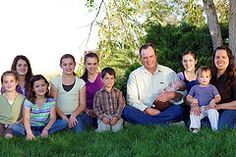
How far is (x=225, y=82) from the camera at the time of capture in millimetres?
6266

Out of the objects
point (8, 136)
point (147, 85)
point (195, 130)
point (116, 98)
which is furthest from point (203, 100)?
point (8, 136)

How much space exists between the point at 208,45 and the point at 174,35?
0.85 metres

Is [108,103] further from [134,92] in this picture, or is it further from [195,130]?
[195,130]

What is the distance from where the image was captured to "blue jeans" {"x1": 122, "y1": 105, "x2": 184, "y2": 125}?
6.55m

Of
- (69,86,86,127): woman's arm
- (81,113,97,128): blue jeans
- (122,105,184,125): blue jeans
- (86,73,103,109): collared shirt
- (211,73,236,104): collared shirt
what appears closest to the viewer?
(211,73,236,104): collared shirt

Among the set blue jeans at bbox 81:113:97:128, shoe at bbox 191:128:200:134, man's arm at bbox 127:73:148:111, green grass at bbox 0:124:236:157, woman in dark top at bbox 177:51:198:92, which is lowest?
green grass at bbox 0:124:236:157

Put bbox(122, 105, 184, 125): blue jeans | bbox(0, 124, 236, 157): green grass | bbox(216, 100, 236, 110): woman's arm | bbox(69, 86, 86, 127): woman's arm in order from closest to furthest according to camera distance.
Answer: bbox(0, 124, 236, 157): green grass → bbox(216, 100, 236, 110): woman's arm → bbox(122, 105, 184, 125): blue jeans → bbox(69, 86, 86, 127): woman's arm

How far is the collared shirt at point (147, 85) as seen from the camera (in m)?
6.78

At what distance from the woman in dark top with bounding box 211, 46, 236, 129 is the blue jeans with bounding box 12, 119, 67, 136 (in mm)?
2300

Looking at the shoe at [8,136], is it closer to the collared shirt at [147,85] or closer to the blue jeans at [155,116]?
the blue jeans at [155,116]

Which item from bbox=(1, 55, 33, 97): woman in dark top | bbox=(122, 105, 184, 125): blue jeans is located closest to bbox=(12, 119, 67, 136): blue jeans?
bbox=(1, 55, 33, 97): woman in dark top

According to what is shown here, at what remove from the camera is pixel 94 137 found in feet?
19.1

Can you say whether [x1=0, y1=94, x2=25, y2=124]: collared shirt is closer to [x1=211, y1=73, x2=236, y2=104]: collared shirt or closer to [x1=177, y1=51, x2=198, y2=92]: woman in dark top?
[x1=177, y1=51, x2=198, y2=92]: woman in dark top

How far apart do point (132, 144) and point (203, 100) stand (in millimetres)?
1519
